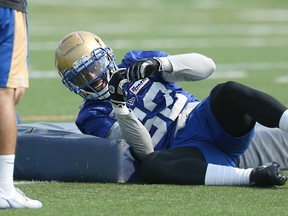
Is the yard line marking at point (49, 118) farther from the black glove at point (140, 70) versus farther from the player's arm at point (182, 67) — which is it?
the black glove at point (140, 70)

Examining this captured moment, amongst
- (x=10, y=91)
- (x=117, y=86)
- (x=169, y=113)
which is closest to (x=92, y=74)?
(x=117, y=86)

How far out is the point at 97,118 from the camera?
5633 mm

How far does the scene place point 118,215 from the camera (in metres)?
4.30

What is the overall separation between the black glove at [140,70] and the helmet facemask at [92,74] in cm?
44

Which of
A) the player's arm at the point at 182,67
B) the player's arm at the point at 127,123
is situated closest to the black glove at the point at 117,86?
the player's arm at the point at 127,123

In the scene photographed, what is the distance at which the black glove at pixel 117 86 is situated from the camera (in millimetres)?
5164

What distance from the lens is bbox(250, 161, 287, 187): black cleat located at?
16.3 feet

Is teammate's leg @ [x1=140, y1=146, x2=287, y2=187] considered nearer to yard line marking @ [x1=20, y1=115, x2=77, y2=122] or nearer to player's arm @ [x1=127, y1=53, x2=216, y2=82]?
player's arm @ [x1=127, y1=53, x2=216, y2=82]

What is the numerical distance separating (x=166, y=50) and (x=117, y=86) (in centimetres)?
1050

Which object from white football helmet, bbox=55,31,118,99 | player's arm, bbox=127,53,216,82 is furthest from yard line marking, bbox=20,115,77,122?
player's arm, bbox=127,53,216,82

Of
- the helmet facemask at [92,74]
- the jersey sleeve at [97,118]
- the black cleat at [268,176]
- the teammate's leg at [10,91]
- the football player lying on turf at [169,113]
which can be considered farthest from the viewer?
the jersey sleeve at [97,118]

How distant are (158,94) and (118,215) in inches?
57.2

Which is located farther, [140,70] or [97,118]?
[97,118]

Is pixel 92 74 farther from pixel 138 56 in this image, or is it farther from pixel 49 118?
pixel 49 118
